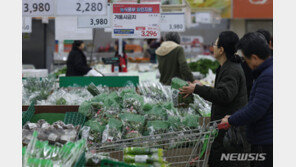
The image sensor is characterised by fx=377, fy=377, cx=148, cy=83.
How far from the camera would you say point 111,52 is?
55.0 feet

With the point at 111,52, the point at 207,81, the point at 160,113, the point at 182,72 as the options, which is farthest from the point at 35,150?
the point at 111,52

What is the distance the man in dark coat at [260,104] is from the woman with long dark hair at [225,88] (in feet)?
2.05

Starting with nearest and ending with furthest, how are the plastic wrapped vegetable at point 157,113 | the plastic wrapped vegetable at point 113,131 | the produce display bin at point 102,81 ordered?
1. the plastic wrapped vegetable at point 113,131
2. the plastic wrapped vegetable at point 157,113
3. the produce display bin at point 102,81

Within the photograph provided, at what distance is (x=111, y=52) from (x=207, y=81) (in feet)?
29.7

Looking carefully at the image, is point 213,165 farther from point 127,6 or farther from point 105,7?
point 127,6

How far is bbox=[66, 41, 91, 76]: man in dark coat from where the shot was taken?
8383 mm

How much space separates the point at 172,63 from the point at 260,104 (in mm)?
4433

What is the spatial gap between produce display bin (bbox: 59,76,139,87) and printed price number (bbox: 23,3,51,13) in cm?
152

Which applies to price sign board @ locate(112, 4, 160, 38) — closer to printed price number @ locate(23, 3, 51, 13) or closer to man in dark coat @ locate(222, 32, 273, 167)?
printed price number @ locate(23, 3, 51, 13)

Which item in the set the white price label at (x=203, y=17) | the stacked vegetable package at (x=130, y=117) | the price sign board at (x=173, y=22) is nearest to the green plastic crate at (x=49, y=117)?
the stacked vegetable package at (x=130, y=117)

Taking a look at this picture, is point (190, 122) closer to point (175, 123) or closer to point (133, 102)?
point (175, 123)

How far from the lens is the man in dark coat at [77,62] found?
838 centimetres

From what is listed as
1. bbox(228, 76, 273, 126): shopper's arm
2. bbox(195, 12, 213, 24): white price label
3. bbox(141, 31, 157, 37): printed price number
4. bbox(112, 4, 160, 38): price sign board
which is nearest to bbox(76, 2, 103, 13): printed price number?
bbox(112, 4, 160, 38): price sign board

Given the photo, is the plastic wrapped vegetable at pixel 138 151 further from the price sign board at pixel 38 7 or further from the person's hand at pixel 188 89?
the price sign board at pixel 38 7
